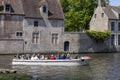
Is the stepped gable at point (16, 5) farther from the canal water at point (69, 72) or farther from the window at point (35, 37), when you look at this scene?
the canal water at point (69, 72)

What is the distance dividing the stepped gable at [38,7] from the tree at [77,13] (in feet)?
33.2

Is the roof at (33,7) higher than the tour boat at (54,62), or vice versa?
the roof at (33,7)

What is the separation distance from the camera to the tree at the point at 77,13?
260ft

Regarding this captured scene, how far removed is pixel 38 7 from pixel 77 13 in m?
13.8

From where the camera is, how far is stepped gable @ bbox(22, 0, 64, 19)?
65.8 metres

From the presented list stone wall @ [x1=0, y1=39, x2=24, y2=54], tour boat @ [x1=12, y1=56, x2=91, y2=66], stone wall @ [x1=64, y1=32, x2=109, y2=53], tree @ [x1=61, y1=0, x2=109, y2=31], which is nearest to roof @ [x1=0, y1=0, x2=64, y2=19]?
stone wall @ [x1=64, y1=32, x2=109, y2=53]

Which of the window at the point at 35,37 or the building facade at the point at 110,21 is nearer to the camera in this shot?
the window at the point at 35,37

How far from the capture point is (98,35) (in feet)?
239

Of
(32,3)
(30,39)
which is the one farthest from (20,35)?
(32,3)

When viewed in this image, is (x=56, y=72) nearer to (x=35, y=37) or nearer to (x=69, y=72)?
(x=69, y=72)

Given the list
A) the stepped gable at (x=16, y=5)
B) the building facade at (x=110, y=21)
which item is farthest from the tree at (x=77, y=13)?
the stepped gable at (x=16, y=5)

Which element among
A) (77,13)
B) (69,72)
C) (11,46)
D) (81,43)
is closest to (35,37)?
(11,46)

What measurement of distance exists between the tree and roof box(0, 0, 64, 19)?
10197 millimetres

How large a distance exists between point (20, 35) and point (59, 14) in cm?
904
